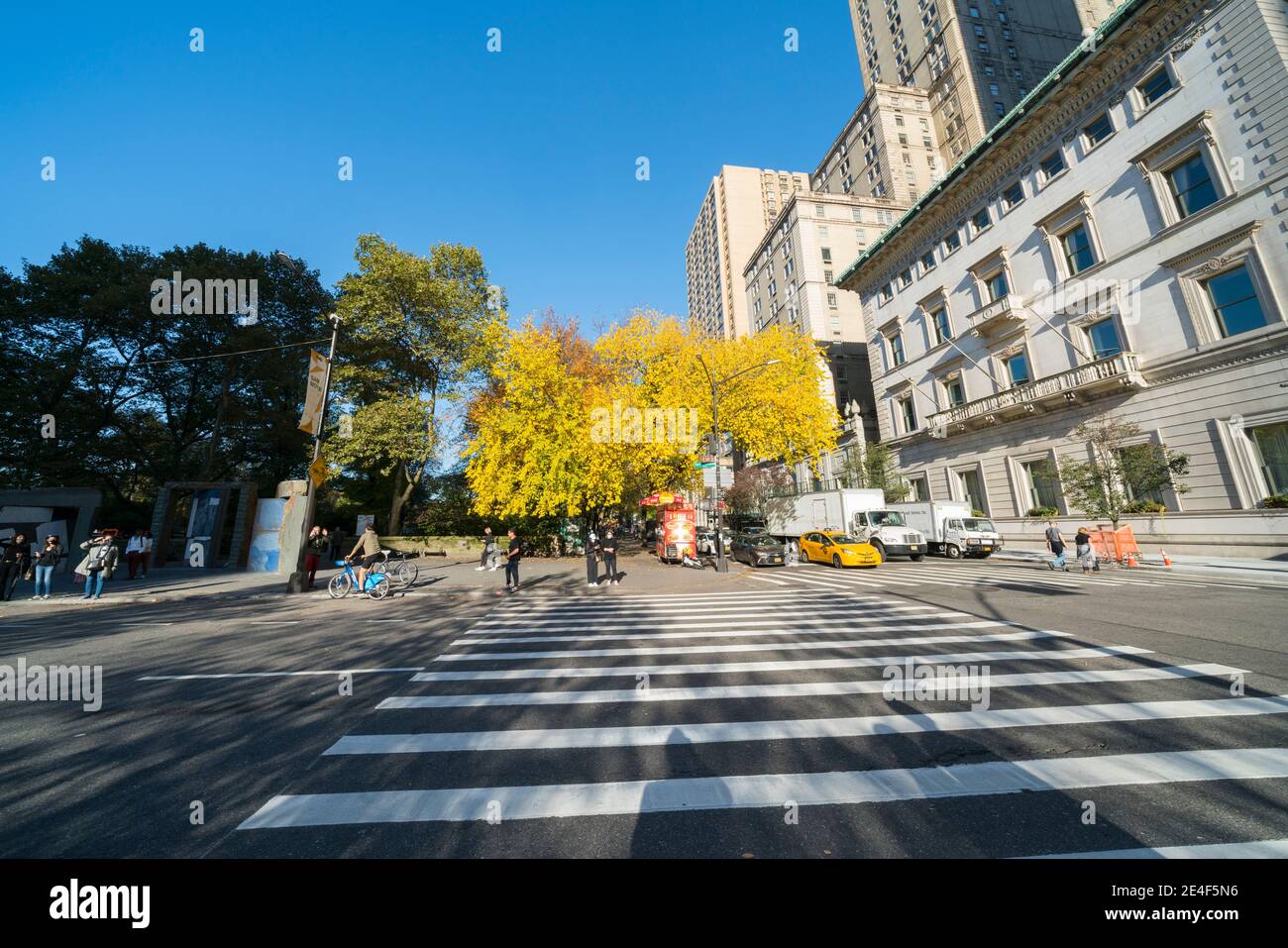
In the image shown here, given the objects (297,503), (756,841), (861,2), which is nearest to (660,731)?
(756,841)

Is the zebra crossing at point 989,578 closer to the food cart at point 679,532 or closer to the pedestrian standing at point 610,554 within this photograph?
the food cart at point 679,532

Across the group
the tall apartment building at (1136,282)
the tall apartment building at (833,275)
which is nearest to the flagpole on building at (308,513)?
the tall apartment building at (1136,282)

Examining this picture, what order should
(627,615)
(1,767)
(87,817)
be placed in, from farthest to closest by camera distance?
(627,615), (1,767), (87,817)

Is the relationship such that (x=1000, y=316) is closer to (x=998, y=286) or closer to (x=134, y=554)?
(x=998, y=286)

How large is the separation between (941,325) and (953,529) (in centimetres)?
1611

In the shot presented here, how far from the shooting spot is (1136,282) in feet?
67.5

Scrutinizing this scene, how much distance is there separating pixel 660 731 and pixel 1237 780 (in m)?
4.13

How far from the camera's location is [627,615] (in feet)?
34.4

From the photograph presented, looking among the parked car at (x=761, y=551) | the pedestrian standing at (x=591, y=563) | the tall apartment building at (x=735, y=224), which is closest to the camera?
the pedestrian standing at (x=591, y=563)

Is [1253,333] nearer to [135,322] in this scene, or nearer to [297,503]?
[297,503]

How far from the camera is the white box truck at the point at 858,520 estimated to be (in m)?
22.3

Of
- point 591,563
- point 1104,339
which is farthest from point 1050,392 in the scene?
point 591,563

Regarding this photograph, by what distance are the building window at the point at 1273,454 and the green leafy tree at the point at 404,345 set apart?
33.6 meters

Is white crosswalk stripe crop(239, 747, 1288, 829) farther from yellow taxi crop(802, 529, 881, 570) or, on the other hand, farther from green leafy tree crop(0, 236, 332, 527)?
green leafy tree crop(0, 236, 332, 527)
